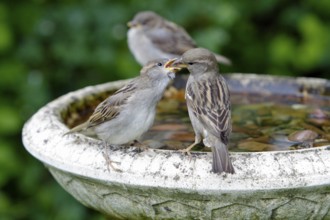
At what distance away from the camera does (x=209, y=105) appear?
3436 mm

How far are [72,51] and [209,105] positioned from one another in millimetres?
2542

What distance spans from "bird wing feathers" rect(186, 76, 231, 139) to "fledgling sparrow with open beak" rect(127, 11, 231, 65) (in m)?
2.22

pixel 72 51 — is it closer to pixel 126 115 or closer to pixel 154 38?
pixel 154 38

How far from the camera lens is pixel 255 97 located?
4.70 meters

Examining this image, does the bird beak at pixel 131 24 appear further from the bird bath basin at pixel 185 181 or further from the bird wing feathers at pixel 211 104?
the bird bath basin at pixel 185 181

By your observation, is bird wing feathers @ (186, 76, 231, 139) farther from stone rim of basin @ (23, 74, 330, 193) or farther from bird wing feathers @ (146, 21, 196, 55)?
bird wing feathers @ (146, 21, 196, 55)

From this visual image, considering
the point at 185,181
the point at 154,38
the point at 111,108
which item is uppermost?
the point at 111,108

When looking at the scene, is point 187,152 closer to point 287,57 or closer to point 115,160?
point 115,160

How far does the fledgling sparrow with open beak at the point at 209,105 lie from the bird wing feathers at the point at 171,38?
6.48 feet

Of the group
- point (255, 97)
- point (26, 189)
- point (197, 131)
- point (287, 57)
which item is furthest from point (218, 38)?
point (197, 131)

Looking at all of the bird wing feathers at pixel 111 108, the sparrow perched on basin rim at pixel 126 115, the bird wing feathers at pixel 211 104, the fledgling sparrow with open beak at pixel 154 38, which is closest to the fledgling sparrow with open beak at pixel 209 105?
the bird wing feathers at pixel 211 104

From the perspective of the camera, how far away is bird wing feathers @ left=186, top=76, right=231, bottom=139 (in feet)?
10.8

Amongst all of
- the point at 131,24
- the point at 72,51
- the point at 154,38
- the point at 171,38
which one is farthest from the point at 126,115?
the point at 154,38

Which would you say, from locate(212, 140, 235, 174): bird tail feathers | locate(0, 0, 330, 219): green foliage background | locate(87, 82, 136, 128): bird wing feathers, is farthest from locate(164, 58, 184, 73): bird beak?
locate(0, 0, 330, 219): green foliage background
